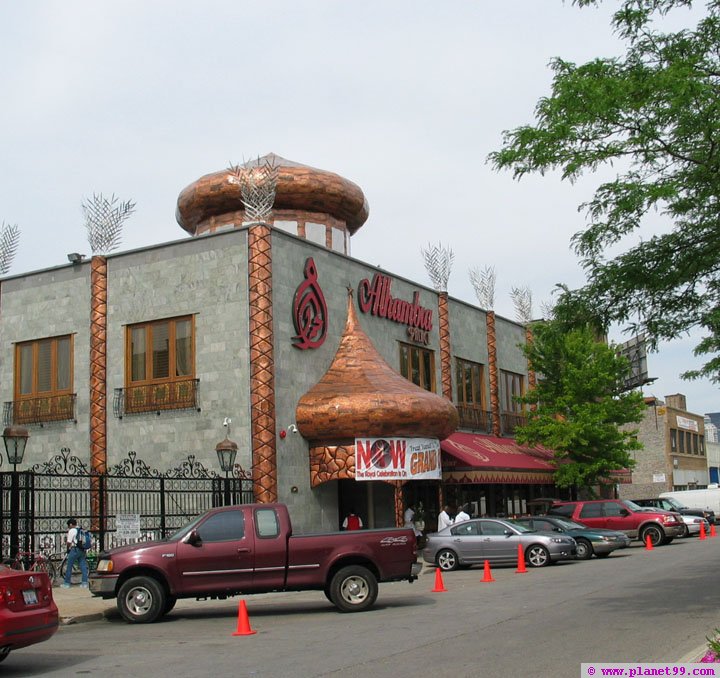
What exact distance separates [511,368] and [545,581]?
858 inches

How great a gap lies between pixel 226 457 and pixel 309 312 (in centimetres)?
558

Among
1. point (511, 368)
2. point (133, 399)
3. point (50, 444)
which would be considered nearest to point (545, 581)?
point (133, 399)

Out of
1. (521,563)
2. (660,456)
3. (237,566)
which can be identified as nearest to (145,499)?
(521,563)

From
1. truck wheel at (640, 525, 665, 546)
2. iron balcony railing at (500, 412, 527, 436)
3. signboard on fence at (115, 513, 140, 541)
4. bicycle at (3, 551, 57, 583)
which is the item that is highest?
iron balcony railing at (500, 412, 527, 436)

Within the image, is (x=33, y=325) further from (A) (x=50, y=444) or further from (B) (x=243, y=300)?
(B) (x=243, y=300)

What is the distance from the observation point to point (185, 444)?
26875 millimetres

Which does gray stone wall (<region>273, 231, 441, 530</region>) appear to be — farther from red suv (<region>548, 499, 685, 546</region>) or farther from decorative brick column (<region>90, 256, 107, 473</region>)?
red suv (<region>548, 499, 685, 546</region>)

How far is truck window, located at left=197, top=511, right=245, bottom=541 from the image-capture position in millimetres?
15375

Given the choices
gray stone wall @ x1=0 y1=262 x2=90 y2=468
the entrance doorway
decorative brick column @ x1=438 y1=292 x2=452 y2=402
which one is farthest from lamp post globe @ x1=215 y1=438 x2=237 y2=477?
decorative brick column @ x1=438 y1=292 x2=452 y2=402

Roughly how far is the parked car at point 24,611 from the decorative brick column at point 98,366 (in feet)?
56.2

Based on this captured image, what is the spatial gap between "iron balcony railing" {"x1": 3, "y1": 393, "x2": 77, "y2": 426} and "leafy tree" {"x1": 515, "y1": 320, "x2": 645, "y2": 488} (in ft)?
57.7

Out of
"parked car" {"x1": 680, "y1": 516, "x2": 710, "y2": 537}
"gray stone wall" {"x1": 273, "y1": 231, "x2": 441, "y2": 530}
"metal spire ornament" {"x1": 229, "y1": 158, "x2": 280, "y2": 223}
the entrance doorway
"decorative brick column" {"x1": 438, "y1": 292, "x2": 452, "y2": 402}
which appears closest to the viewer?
"gray stone wall" {"x1": 273, "y1": 231, "x2": 441, "y2": 530}

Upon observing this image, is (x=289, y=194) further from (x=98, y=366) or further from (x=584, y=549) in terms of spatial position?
(x=584, y=549)

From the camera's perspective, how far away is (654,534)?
32.0 metres
